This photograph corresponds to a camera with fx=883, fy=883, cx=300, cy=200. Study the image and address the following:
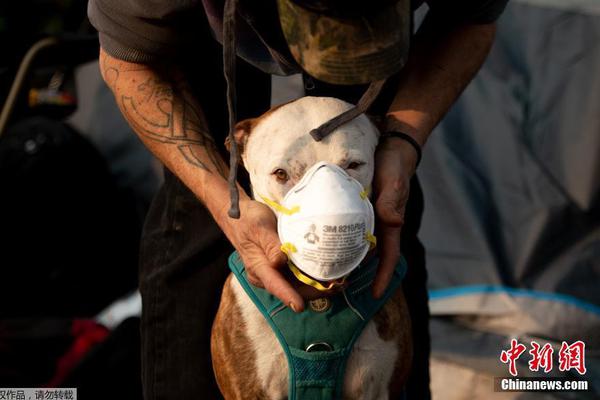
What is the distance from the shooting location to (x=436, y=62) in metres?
1.86

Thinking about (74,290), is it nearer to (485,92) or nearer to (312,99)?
(485,92)

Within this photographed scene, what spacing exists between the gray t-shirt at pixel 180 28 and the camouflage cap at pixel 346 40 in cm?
19

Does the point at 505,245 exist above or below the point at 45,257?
above

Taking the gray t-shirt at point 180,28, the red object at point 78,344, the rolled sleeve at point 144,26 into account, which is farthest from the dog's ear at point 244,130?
the red object at point 78,344

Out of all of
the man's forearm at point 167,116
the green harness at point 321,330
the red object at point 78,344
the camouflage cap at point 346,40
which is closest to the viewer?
the camouflage cap at point 346,40

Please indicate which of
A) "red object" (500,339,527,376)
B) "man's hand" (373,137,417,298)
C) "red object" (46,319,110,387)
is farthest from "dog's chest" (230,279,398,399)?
"red object" (46,319,110,387)

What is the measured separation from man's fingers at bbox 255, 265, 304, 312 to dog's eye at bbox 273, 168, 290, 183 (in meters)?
0.16

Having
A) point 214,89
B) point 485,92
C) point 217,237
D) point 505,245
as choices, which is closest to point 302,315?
point 217,237

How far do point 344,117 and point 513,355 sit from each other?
1379mm

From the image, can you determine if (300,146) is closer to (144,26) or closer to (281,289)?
(281,289)

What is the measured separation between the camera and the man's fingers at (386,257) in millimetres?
1563

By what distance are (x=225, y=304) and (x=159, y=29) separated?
0.54 meters

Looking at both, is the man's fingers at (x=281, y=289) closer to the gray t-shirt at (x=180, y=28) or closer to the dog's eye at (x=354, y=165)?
the dog's eye at (x=354, y=165)

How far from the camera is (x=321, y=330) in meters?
1.59
